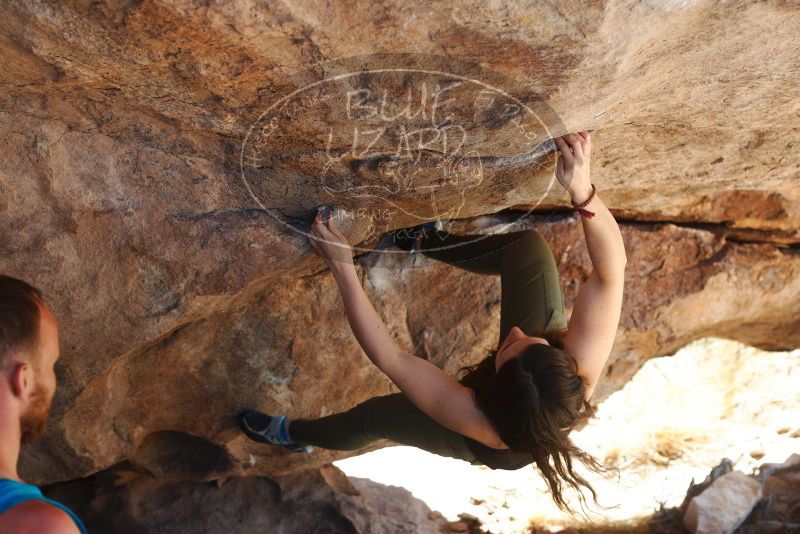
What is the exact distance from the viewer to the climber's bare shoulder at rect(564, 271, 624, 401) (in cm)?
178

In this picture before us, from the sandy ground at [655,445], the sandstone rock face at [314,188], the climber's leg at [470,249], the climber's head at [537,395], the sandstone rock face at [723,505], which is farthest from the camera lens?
the sandy ground at [655,445]

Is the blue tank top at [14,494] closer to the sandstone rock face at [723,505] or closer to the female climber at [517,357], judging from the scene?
the female climber at [517,357]

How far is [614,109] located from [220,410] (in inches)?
61.5

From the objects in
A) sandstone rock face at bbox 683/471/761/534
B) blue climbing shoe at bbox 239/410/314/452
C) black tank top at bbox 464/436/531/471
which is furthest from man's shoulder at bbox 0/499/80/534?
sandstone rock face at bbox 683/471/761/534

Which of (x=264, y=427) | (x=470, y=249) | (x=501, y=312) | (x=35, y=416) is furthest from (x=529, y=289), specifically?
(x=35, y=416)

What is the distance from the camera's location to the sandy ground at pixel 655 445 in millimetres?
3164

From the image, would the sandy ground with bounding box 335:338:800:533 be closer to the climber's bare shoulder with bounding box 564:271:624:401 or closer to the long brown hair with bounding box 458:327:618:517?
the climber's bare shoulder with bounding box 564:271:624:401

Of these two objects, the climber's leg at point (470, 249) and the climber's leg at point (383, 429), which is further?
the climber's leg at point (470, 249)

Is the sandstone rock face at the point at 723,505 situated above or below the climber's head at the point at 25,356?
below

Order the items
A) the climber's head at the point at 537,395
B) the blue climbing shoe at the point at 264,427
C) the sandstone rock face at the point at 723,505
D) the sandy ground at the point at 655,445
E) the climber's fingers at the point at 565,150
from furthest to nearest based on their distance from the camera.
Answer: the sandy ground at the point at 655,445
the sandstone rock face at the point at 723,505
the blue climbing shoe at the point at 264,427
the climber's fingers at the point at 565,150
the climber's head at the point at 537,395

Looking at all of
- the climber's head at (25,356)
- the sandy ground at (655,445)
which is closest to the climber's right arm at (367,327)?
the climber's head at (25,356)

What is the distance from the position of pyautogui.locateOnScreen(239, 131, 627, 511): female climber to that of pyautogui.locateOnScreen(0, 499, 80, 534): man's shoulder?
800mm

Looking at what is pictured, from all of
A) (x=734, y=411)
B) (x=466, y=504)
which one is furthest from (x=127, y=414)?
(x=734, y=411)

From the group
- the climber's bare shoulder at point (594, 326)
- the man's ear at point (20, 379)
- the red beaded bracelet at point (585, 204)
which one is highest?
the red beaded bracelet at point (585, 204)
